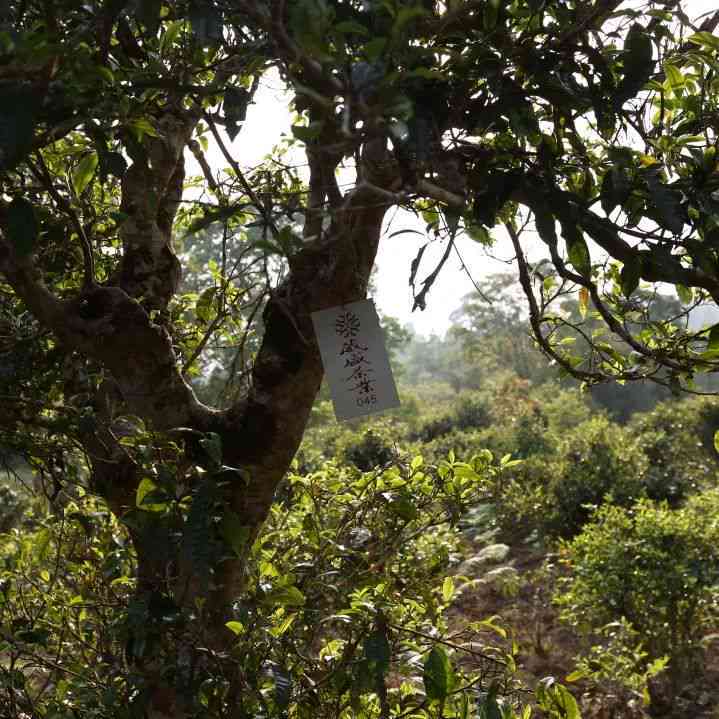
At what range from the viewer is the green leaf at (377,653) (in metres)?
1.21

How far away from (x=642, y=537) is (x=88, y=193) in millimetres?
3112

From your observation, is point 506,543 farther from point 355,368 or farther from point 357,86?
point 357,86

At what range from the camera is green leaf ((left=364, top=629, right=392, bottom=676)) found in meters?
1.21

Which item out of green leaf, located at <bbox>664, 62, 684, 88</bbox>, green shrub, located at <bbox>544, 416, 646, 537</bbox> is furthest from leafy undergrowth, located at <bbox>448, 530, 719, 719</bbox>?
green leaf, located at <bbox>664, 62, 684, 88</bbox>

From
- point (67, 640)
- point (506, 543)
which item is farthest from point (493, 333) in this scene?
point (67, 640)

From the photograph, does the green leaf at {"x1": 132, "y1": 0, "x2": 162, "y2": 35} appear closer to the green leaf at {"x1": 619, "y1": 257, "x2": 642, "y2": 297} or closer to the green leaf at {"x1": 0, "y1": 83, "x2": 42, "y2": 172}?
the green leaf at {"x1": 0, "y1": 83, "x2": 42, "y2": 172}

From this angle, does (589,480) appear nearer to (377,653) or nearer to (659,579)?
(659,579)

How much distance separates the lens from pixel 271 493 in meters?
1.41

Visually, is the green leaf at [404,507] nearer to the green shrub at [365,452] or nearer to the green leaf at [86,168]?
the green leaf at [86,168]

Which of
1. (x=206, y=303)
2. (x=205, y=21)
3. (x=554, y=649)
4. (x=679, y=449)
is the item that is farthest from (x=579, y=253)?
(x=679, y=449)

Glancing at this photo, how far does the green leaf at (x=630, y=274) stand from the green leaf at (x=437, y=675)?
0.62 m

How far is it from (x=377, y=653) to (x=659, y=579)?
9.58 ft

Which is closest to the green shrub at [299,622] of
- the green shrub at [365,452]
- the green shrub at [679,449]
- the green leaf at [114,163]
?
the green leaf at [114,163]

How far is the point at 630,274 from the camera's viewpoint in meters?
1.18
